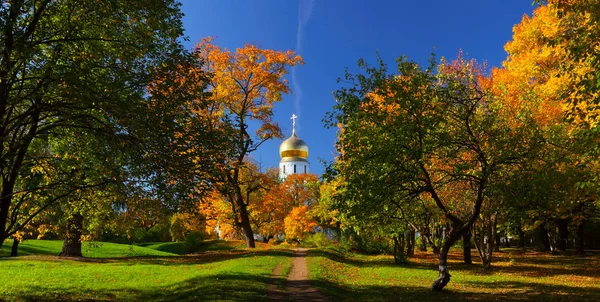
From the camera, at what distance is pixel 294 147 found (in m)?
97.2

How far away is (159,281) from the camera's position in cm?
1695

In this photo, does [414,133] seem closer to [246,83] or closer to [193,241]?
[246,83]

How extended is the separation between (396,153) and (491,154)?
13.4ft

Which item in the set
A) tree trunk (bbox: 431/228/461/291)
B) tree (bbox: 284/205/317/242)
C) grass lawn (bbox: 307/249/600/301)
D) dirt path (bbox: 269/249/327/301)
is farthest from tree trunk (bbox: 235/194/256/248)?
tree trunk (bbox: 431/228/461/291)

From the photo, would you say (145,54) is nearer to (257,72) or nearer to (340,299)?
(340,299)

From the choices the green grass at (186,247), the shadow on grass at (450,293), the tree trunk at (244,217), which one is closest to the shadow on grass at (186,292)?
the shadow on grass at (450,293)

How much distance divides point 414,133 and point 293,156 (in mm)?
85980

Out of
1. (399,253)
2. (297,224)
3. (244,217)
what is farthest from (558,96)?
(297,224)

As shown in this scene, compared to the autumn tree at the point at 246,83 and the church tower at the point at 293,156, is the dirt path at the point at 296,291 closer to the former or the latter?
the autumn tree at the point at 246,83

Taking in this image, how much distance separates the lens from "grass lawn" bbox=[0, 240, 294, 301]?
13.3 m

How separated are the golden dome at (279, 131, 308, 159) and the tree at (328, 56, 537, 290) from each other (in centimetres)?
8215

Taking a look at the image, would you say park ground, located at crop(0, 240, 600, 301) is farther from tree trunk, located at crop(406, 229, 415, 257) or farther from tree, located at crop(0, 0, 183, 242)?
tree trunk, located at crop(406, 229, 415, 257)

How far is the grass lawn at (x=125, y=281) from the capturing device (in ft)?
43.6

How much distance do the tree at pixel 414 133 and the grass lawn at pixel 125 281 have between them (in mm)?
5554
